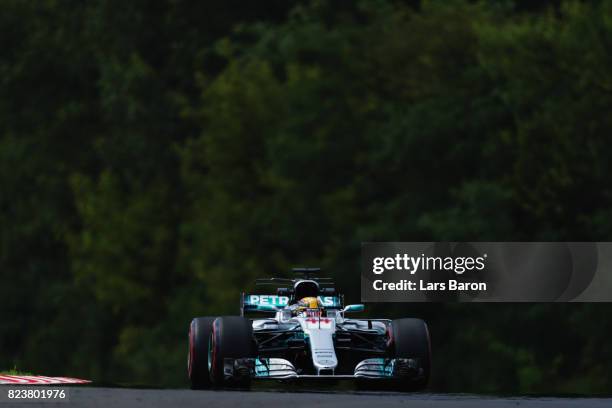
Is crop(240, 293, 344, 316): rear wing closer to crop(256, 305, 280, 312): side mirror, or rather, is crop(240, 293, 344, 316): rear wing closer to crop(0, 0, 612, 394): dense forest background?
crop(256, 305, 280, 312): side mirror

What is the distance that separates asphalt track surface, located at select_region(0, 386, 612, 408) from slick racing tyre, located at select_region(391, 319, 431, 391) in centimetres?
93

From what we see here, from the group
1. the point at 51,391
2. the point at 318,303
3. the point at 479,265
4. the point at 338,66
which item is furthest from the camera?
the point at 338,66

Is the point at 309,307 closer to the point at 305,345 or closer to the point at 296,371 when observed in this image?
the point at 305,345

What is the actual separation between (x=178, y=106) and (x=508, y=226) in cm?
2196

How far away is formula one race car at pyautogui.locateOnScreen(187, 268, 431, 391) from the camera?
25.8m

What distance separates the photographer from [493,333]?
56.6 m

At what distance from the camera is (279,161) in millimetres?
62938

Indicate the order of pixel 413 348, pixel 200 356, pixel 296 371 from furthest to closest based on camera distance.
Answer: pixel 200 356
pixel 413 348
pixel 296 371

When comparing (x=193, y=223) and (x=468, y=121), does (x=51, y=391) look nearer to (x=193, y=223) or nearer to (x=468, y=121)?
(x=468, y=121)

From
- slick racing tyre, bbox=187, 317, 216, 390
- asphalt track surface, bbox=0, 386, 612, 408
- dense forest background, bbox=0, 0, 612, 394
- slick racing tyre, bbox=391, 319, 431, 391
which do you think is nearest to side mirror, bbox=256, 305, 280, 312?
slick racing tyre, bbox=187, 317, 216, 390

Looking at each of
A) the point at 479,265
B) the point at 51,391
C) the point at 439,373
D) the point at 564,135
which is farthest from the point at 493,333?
the point at 51,391

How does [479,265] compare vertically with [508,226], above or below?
below
